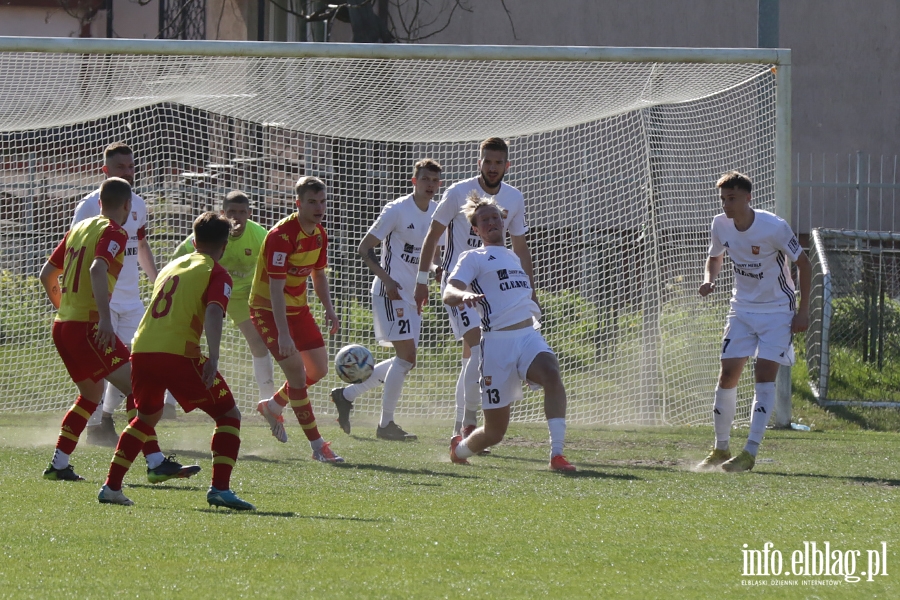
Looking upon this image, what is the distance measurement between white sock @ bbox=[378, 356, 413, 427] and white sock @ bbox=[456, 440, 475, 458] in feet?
6.07

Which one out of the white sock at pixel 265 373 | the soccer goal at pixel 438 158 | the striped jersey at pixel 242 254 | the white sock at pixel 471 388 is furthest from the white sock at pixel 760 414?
the striped jersey at pixel 242 254

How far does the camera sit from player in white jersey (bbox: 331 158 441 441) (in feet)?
29.4

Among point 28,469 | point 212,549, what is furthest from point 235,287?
point 212,549

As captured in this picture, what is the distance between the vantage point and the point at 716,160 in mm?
10578

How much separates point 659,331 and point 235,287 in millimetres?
3787

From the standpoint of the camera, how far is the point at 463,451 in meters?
7.41

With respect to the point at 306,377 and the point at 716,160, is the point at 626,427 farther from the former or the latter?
the point at 306,377

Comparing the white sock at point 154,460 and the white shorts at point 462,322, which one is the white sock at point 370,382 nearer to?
the white shorts at point 462,322

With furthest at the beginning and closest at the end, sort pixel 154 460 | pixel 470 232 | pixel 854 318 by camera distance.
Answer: pixel 854 318, pixel 470 232, pixel 154 460

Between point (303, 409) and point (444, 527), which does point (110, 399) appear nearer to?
point (303, 409)

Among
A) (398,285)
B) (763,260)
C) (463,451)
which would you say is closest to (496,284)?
(463,451)

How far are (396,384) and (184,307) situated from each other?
3.81 m

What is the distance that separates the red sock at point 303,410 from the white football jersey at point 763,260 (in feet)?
9.30

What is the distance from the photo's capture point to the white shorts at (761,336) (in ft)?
24.8
